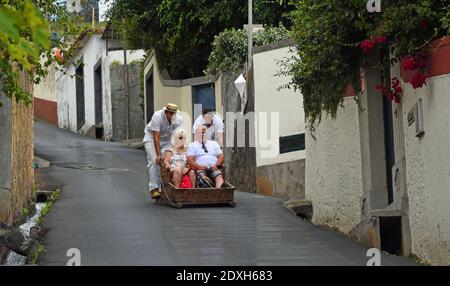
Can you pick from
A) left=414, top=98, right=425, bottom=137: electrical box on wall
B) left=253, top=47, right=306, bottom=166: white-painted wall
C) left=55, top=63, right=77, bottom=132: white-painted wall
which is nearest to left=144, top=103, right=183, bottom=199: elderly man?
left=253, top=47, right=306, bottom=166: white-painted wall

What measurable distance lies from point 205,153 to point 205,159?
4.4 inches

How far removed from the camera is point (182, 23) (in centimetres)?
2742

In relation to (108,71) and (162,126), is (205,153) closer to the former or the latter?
(162,126)

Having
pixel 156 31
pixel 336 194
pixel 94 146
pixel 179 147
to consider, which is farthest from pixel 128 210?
pixel 94 146

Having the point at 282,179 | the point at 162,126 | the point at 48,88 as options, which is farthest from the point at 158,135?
the point at 48,88

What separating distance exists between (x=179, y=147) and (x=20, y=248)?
205 inches

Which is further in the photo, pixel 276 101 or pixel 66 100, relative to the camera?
pixel 66 100

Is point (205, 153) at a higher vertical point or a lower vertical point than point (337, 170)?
higher

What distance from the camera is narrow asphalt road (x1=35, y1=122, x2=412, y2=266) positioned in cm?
995

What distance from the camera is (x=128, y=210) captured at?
1450 cm

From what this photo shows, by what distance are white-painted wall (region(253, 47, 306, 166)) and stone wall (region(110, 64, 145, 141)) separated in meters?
18.4

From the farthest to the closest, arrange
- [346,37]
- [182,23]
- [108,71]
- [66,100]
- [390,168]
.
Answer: [66,100], [108,71], [182,23], [390,168], [346,37]

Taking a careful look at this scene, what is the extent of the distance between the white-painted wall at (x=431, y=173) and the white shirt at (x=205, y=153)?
208 inches
